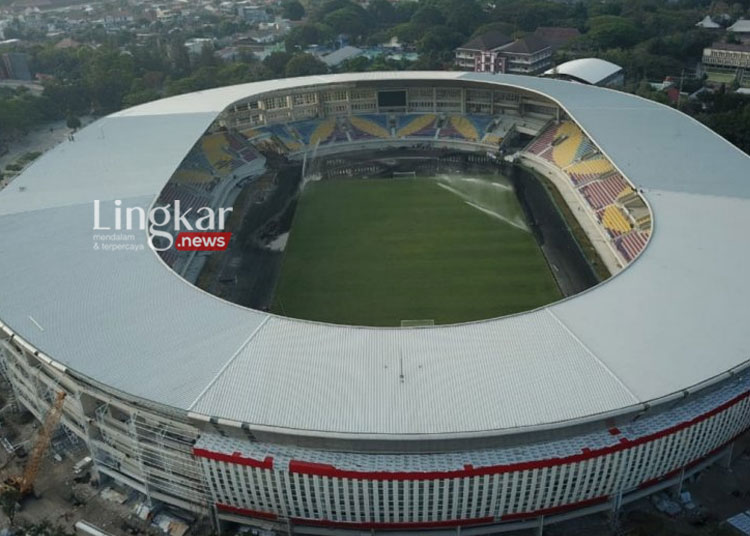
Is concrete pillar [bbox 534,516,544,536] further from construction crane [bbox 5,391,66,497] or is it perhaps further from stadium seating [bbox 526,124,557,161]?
stadium seating [bbox 526,124,557,161]

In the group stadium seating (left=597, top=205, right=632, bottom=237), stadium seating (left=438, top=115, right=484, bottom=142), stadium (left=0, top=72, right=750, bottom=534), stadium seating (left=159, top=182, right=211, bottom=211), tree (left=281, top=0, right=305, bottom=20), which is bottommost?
→ tree (left=281, top=0, right=305, bottom=20)

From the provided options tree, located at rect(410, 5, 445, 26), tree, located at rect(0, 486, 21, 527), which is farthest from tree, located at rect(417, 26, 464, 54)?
tree, located at rect(0, 486, 21, 527)

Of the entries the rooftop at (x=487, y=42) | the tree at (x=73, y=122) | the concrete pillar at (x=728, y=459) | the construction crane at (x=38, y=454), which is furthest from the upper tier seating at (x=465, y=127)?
the construction crane at (x=38, y=454)

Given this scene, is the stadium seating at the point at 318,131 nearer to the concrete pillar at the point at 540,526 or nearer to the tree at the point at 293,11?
the concrete pillar at the point at 540,526

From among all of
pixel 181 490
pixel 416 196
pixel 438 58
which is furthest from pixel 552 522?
pixel 438 58

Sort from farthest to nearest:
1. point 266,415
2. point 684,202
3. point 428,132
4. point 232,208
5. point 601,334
Result: point 428,132
point 232,208
point 684,202
point 601,334
point 266,415

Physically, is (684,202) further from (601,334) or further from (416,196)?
(416,196)
